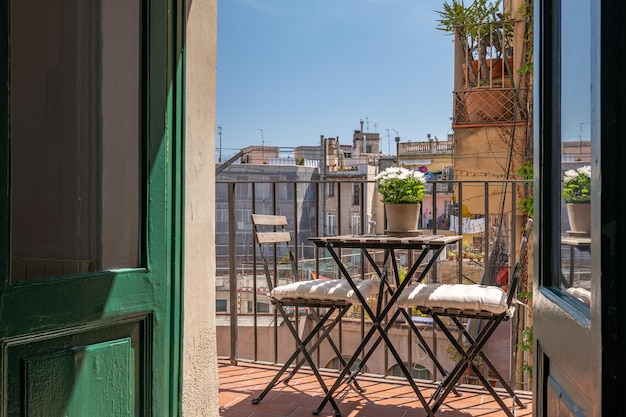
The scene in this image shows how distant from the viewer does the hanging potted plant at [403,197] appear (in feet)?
10.3

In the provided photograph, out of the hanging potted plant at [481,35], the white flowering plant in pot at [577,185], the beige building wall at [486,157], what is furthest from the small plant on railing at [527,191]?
the white flowering plant in pot at [577,185]

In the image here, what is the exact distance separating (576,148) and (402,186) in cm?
209

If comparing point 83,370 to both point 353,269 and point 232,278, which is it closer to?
point 232,278

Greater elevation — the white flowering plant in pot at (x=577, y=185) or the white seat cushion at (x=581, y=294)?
the white flowering plant in pot at (x=577, y=185)

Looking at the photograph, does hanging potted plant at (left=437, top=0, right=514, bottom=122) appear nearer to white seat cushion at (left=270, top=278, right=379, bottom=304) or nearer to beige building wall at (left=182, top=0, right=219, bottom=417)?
white seat cushion at (left=270, top=278, right=379, bottom=304)

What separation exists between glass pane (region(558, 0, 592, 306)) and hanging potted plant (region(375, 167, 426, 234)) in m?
1.95

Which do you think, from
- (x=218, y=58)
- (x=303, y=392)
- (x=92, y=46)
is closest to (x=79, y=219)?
(x=92, y=46)

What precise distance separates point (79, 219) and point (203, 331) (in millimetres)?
668

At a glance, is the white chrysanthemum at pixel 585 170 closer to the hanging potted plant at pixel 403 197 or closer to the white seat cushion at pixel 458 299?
the white seat cushion at pixel 458 299

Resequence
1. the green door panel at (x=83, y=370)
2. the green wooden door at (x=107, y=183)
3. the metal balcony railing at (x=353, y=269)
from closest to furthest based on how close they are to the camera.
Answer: the green door panel at (x=83, y=370) → the green wooden door at (x=107, y=183) → the metal balcony railing at (x=353, y=269)

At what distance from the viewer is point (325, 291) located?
2900 mm

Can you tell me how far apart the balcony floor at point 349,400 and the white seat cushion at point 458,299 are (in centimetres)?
62

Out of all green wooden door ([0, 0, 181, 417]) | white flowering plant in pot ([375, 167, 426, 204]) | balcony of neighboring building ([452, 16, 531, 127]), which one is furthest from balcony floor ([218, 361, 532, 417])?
balcony of neighboring building ([452, 16, 531, 127])

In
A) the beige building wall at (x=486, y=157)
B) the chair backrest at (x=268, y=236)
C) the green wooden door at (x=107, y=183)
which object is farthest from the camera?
the beige building wall at (x=486, y=157)
